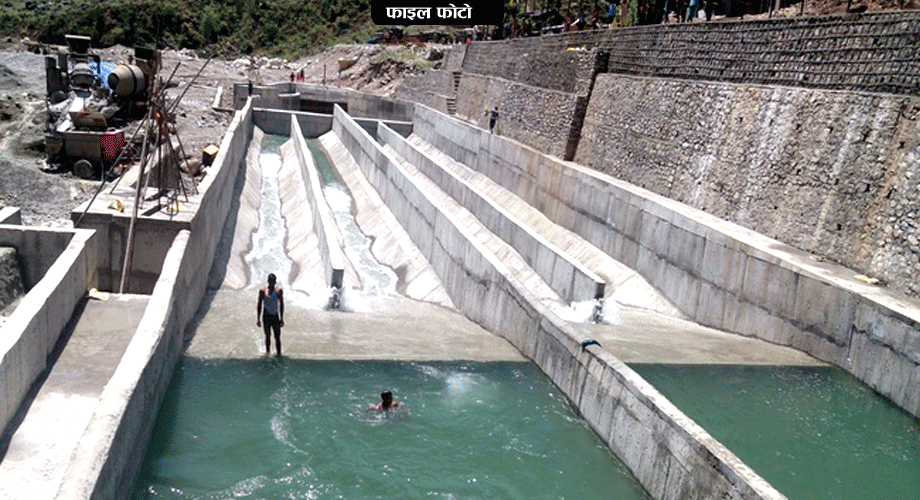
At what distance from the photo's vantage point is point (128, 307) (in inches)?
469

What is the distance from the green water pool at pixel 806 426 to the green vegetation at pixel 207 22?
60.4 meters

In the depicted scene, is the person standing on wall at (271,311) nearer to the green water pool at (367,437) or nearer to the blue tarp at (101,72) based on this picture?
the green water pool at (367,437)

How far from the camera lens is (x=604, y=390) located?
34.0 ft

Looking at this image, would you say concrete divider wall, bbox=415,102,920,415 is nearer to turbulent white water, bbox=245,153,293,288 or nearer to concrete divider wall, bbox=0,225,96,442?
turbulent white water, bbox=245,153,293,288

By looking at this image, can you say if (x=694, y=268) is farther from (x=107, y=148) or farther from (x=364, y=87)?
(x=364, y=87)

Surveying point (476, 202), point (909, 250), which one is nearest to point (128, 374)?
point (909, 250)

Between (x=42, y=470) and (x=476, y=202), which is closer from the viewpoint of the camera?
(x=42, y=470)

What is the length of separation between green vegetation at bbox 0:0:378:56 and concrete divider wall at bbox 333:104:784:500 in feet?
179

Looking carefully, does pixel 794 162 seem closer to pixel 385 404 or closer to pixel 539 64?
pixel 385 404

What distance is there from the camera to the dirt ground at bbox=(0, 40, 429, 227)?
1875 centimetres

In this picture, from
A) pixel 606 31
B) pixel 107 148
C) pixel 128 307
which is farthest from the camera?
pixel 606 31

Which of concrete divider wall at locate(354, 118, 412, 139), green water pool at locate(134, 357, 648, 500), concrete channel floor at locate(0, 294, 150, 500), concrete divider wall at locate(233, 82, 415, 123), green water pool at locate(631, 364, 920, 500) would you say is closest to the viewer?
concrete channel floor at locate(0, 294, 150, 500)

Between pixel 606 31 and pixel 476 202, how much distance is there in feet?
21.6

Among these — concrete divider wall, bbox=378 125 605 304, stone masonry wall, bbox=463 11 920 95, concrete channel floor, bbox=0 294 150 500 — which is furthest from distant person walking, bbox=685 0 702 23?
concrete channel floor, bbox=0 294 150 500
